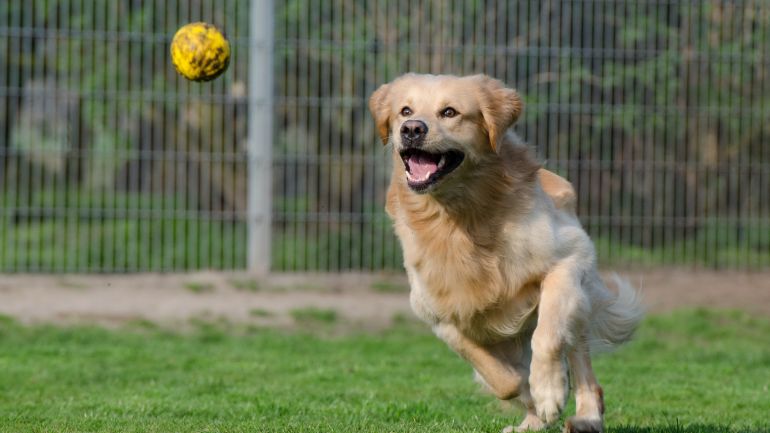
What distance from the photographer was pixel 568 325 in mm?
5391

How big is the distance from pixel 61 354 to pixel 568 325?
15.7 feet

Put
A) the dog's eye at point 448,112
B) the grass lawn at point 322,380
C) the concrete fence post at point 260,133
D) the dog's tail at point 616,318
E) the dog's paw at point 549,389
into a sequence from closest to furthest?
the dog's paw at point 549,389 < the dog's eye at point 448,112 < the dog's tail at point 616,318 < the grass lawn at point 322,380 < the concrete fence post at point 260,133

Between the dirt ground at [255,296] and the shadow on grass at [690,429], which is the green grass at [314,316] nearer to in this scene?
the dirt ground at [255,296]

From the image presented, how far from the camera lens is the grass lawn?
6.19m

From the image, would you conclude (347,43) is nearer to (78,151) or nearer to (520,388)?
(78,151)

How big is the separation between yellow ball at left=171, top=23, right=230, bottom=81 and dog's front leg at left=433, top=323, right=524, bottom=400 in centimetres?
236

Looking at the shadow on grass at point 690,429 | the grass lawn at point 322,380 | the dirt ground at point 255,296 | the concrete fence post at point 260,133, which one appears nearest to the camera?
the shadow on grass at point 690,429

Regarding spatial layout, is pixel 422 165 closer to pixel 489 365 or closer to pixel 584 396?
pixel 489 365

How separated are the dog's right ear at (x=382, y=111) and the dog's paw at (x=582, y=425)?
158 centimetres

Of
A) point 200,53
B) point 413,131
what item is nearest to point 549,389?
point 413,131

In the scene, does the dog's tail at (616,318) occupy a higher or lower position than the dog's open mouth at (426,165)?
lower

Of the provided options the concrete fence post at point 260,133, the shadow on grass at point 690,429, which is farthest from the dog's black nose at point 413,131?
the concrete fence post at point 260,133

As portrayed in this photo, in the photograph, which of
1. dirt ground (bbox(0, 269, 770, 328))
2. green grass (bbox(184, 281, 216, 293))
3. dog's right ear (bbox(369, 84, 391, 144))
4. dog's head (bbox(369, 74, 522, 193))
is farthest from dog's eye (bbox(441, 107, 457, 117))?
green grass (bbox(184, 281, 216, 293))

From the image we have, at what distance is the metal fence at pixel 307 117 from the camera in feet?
38.8
